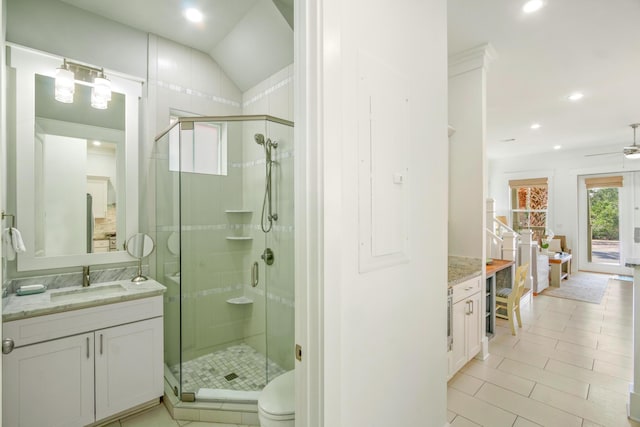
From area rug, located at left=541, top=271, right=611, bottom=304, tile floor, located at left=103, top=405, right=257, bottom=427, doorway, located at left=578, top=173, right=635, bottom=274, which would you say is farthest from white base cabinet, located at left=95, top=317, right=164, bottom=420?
Result: doorway, located at left=578, top=173, right=635, bottom=274

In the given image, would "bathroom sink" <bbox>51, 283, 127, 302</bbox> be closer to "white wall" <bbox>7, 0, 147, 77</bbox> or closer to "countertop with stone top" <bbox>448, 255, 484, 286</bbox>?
"white wall" <bbox>7, 0, 147, 77</bbox>

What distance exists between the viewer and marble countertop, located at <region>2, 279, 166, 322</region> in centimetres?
177

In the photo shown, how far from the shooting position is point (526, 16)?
7.89 feet

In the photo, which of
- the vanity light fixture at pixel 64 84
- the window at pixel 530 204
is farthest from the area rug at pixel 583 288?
the vanity light fixture at pixel 64 84

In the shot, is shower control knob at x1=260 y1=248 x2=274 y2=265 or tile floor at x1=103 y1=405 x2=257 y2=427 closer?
tile floor at x1=103 y1=405 x2=257 y2=427

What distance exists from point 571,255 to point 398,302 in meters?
7.38

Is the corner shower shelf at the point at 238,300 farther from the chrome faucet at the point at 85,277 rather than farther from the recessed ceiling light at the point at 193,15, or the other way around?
the recessed ceiling light at the point at 193,15

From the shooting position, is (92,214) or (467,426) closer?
(467,426)

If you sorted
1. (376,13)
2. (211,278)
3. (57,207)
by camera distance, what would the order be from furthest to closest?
(211,278), (57,207), (376,13)

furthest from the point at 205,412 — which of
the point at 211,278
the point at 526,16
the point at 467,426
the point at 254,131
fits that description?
the point at 526,16

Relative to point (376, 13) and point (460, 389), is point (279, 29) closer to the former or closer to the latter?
point (376, 13)

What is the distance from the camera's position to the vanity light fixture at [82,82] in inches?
84.1

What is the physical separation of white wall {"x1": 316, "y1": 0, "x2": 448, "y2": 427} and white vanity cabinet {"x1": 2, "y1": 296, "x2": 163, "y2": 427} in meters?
1.65

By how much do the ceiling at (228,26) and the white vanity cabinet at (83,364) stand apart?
2268 millimetres
